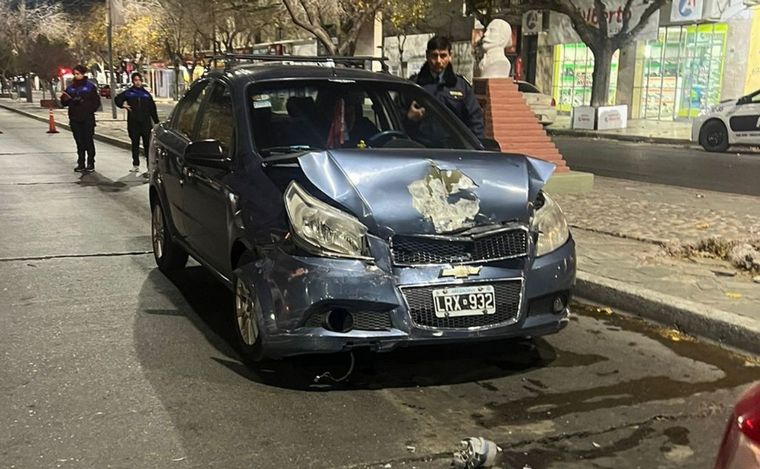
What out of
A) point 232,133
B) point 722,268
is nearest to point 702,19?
point 722,268

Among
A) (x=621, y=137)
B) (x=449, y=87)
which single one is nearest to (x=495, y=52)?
(x=449, y=87)

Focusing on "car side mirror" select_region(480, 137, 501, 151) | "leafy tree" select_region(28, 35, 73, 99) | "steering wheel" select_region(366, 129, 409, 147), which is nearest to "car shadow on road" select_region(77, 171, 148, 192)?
"steering wheel" select_region(366, 129, 409, 147)

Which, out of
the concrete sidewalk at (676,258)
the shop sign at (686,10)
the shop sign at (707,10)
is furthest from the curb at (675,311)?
the shop sign at (686,10)

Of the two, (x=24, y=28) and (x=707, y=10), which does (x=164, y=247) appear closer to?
(x=707, y=10)

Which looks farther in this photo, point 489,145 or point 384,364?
point 489,145

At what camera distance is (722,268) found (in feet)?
21.5

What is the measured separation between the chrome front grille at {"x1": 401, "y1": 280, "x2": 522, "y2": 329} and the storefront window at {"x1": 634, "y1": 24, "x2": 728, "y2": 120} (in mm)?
26730

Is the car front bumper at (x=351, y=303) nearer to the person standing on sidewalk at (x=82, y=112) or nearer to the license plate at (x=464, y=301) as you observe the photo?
the license plate at (x=464, y=301)

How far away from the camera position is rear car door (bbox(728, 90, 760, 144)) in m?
17.7

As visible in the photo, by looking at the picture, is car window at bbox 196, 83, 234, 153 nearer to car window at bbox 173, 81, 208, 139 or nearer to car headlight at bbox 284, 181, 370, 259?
car window at bbox 173, 81, 208, 139

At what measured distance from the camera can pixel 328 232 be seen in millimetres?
3990

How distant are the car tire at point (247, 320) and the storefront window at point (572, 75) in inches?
1216

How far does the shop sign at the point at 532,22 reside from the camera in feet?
113

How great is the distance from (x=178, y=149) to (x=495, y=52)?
6698 mm
